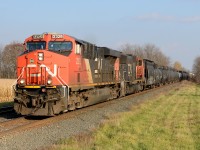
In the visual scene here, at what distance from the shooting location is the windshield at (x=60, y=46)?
50.7 feet

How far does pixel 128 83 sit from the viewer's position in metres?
29.6

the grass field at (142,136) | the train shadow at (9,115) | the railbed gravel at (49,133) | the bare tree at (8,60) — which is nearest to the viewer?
the grass field at (142,136)

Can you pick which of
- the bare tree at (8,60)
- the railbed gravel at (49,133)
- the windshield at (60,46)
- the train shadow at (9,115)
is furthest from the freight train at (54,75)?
the bare tree at (8,60)

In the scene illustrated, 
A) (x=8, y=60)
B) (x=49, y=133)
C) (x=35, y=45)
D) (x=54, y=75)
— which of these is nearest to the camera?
(x=49, y=133)

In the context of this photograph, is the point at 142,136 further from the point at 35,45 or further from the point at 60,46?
the point at 35,45

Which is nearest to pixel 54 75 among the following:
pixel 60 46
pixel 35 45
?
pixel 60 46

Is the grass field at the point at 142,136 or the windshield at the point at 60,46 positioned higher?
the windshield at the point at 60,46

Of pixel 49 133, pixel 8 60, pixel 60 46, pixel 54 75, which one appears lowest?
pixel 49 133

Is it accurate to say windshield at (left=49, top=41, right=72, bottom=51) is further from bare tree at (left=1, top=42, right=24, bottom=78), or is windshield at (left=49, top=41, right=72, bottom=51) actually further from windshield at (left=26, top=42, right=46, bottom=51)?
bare tree at (left=1, top=42, right=24, bottom=78)

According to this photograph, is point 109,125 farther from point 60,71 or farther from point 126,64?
point 126,64

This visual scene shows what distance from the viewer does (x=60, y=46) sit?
611 inches

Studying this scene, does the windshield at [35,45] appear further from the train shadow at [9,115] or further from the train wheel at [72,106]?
the train shadow at [9,115]

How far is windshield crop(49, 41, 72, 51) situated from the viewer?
1546 centimetres

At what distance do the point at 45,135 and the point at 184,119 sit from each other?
6.32 metres
